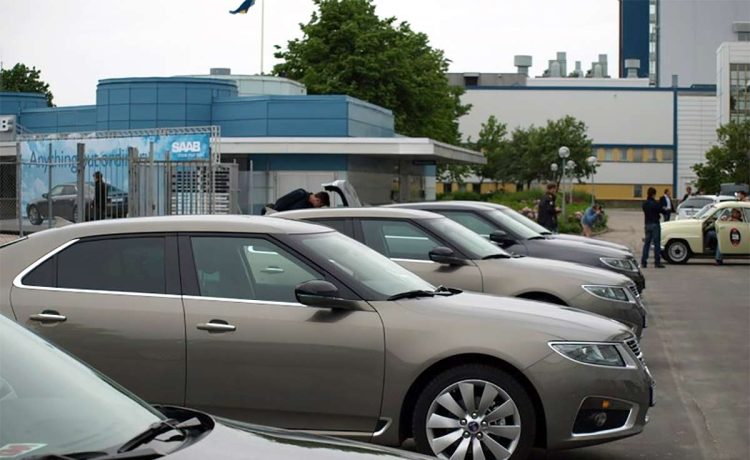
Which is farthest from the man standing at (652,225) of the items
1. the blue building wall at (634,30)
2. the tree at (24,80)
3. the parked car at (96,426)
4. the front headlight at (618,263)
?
the blue building wall at (634,30)

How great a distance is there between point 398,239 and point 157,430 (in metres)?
6.83

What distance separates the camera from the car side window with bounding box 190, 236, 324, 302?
6.93m

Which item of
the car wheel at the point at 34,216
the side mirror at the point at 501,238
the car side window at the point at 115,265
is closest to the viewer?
the car side window at the point at 115,265

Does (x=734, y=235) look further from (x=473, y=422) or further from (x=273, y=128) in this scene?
(x=473, y=422)

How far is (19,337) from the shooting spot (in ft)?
13.2

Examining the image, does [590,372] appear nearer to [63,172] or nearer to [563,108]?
[63,172]

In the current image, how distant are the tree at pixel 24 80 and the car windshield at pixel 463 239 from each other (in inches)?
3132

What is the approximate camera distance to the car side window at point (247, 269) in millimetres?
6934

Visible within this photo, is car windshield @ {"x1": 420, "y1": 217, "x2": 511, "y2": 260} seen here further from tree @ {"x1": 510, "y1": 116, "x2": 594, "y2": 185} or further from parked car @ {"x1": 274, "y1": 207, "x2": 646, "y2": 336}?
tree @ {"x1": 510, "y1": 116, "x2": 594, "y2": 185}

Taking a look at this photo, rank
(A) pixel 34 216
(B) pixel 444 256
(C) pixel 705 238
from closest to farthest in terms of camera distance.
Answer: (B) pixel 444 256
(A) pixel 34 216
(C) pixel 705 238

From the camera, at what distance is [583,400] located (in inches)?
264

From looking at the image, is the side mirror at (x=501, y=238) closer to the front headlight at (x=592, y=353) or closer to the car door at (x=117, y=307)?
the front headlight at (x=592, y=353)

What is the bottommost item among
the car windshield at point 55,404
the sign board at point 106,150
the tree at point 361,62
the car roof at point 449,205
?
the car windshield at point 55,404

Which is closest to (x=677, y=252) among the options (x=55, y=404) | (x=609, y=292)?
(x=609, y=292)
